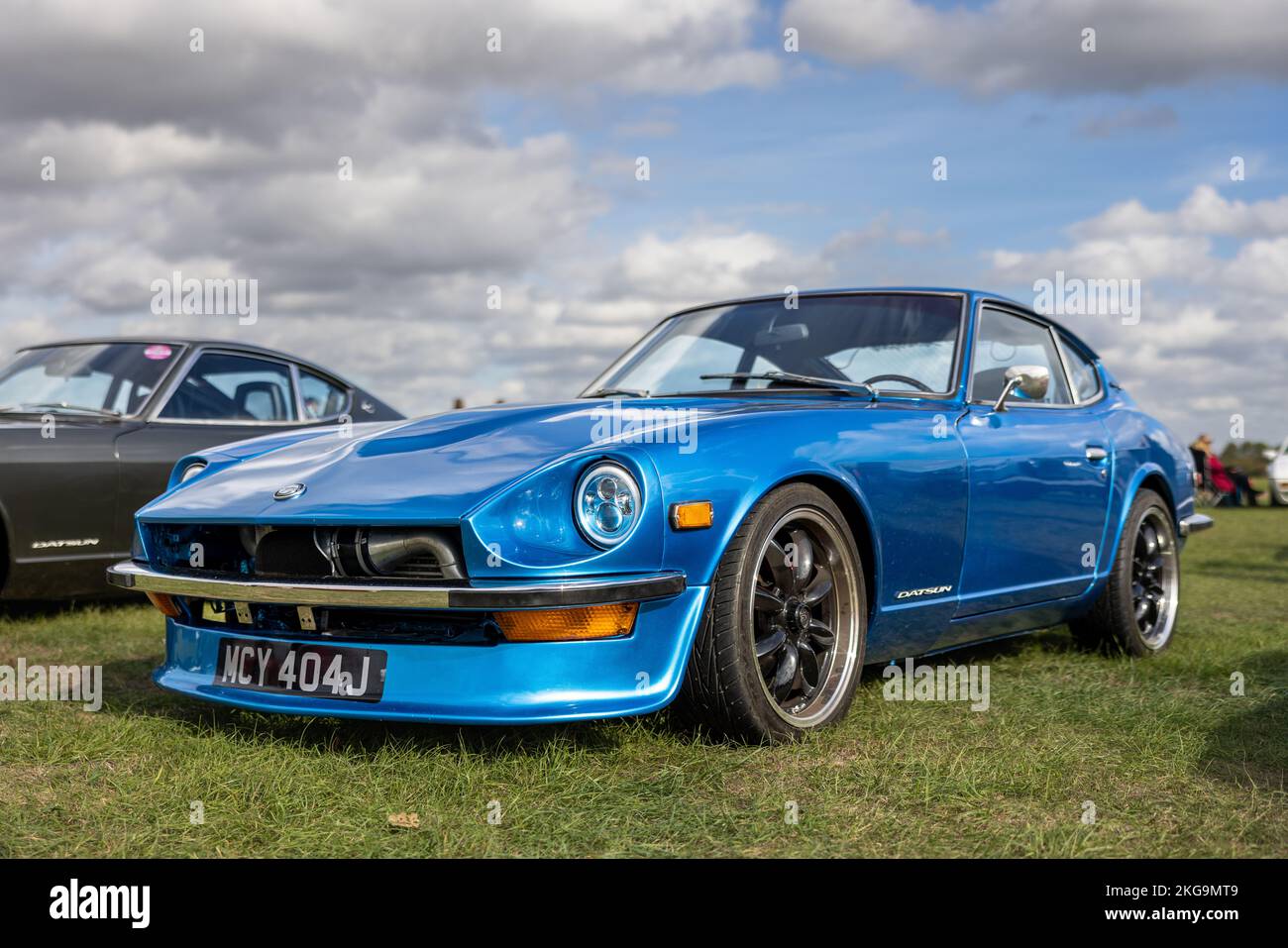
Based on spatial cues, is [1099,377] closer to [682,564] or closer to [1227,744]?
[1227,744]

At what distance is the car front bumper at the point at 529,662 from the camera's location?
119 inches

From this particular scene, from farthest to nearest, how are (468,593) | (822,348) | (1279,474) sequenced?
(1279,474)
(822,348)
(468,593)

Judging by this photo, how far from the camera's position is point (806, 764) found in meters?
3.30

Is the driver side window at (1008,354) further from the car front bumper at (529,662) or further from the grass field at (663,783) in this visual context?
the car front bumper at (529,662)

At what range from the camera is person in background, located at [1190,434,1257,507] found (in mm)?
24062

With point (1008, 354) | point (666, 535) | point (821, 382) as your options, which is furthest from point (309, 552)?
point (1008, 354)

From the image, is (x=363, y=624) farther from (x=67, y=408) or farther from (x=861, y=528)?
(x=67, y=408)

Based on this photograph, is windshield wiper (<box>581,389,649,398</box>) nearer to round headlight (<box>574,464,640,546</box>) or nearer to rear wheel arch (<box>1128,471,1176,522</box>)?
round headlight (<box>574,464,640,546</box>)

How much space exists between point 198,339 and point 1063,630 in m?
4.81

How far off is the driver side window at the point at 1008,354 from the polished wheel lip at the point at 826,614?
45.6 inches

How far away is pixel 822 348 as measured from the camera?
4621 millimetres

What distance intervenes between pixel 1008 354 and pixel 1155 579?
4.65 ft
